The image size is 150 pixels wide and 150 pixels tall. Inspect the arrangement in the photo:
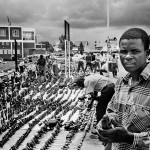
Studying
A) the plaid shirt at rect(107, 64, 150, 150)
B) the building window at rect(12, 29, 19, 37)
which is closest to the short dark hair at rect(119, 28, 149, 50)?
the plaid shirt at rect(107, 64, 150, 150)

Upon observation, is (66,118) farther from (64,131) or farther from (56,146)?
(56,146)

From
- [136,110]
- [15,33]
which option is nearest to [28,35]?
[15,33]

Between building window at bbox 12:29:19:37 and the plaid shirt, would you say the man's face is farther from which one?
building window at bbox 12:29:19:37

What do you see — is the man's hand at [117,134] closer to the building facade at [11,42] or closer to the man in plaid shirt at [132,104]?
the man in plaid shirt at [132,104]

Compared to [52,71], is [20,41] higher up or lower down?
higher up

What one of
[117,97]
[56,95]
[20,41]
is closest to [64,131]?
[56,95]

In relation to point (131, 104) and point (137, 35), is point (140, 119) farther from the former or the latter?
point (137, 35)

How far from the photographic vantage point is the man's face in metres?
1.46

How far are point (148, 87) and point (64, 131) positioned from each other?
20.9ft

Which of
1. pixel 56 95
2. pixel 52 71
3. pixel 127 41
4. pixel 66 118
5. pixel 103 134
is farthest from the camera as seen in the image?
pixel 52 71

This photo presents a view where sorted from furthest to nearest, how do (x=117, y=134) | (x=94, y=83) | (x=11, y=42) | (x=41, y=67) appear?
(x=11, y=42)
(x=41, y=67)
(x=94, y=83)
(x=117, y=134)

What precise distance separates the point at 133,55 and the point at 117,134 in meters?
0.41

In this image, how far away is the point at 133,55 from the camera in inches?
58.1

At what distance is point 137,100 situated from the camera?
1421 mm
